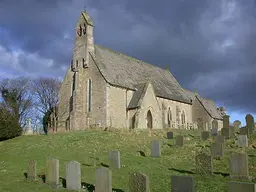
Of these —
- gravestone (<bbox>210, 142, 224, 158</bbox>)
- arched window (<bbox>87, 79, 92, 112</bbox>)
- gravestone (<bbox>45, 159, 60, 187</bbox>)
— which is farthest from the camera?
arched window (<bbox>87, 79, 92, 112</bbox>)

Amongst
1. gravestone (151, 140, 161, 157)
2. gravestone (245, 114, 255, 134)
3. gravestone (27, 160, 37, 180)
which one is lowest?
gravestone (27, 160, 37, 180)

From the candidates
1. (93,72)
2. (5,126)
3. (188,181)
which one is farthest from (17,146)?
(188,181)

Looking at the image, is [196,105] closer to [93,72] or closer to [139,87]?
[139,87]

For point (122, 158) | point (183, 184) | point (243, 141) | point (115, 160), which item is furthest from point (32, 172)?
point (243, 141)

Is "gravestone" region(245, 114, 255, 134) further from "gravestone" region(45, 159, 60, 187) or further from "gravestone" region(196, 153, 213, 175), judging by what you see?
"gravestone" region(45, 159, 60, 187)

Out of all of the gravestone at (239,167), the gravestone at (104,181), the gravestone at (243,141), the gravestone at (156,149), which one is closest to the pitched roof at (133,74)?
the gravestone at (156,149)

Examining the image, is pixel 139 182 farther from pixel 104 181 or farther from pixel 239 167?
pixel 239 167

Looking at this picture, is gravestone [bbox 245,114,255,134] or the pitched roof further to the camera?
the pitched roof

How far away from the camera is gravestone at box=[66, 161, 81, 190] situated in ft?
38.0

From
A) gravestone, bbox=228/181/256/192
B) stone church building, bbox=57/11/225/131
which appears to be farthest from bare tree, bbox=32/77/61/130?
gravestone, bbox=228/181/256/192

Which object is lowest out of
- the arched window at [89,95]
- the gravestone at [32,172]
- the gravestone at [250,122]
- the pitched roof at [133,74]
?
the gravestone at [32,172]

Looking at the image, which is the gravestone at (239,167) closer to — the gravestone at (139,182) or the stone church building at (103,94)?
the gravestone at (139,182)

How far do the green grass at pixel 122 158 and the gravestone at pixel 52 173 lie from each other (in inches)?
11.7

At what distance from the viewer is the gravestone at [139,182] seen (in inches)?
379
